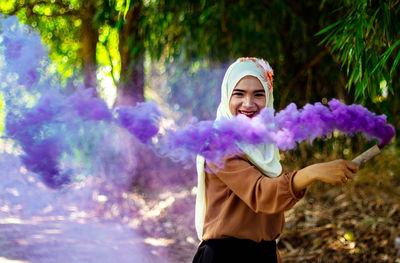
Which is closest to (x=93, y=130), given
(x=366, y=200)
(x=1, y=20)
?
(x=1, y=20)

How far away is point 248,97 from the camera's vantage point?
5.43 feet

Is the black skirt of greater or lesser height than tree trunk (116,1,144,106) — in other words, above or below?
below

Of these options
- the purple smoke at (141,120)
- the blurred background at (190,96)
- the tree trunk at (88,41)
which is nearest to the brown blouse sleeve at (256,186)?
the purple smoke at (141,120)

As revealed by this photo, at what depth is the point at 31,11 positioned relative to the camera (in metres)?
3.67

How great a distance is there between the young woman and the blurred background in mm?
1289

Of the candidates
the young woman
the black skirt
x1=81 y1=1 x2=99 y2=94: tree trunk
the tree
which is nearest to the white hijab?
the young woman

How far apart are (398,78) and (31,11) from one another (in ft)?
9.23

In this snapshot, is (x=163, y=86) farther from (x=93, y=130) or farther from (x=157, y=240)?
(x=93, y=130)

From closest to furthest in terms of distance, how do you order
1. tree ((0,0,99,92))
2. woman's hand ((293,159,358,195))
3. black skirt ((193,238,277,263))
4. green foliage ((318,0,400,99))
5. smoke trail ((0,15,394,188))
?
woman's hand ((293,159,358,195)) < smoke trail ((0,15,394,188)) < black skirt ((193,238,277,263)) < green foliage ((318,0,400,99)) < tree ((0,0,99,92))

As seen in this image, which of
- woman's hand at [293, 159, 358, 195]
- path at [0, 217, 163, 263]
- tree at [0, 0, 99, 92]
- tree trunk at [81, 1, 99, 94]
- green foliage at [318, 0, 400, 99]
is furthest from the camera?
tree trunk at [81, 1, 99, 94]

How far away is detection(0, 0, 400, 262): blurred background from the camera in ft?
11.9

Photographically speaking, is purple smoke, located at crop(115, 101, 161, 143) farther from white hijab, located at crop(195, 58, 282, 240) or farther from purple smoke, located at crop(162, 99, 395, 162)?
white hijab, located at crop(195, 58, 282, 240)

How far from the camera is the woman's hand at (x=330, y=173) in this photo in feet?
4.11

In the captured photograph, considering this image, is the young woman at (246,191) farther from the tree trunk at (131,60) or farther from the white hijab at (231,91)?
the tree trunk at (131,60)
